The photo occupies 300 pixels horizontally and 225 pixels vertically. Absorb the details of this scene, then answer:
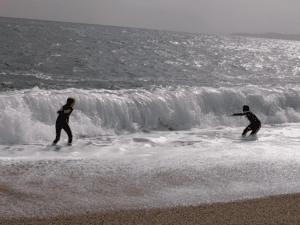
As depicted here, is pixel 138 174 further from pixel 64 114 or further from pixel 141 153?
pixel 64 114

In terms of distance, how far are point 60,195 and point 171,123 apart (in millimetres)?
5955

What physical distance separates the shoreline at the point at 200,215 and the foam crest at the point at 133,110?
4265 mm

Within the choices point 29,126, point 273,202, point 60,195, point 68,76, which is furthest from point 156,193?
point 68,76

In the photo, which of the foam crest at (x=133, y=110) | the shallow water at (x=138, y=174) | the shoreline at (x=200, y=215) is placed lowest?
the shoreline at (x=200, y=215)

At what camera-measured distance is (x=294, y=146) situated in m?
6.62

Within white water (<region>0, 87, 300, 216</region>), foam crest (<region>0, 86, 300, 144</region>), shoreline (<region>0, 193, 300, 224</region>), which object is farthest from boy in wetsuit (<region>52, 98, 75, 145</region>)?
shoreline (<region>0, 193, 300, 224</region>)

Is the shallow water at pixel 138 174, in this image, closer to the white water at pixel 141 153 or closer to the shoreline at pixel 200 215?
the white water at pixel 141 153

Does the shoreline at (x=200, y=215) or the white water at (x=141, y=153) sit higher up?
the white water at (x=141, y=153)

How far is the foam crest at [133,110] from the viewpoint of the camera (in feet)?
24.7

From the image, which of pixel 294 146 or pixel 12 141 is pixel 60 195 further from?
pixel 294 146

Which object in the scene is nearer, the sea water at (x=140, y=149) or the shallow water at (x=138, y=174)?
the shallow water at (x=138, y=174)

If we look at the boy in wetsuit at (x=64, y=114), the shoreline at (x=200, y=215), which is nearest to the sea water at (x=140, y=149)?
the shoreline at (x=200, y=215)

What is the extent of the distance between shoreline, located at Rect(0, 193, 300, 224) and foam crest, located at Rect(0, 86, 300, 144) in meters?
4.27

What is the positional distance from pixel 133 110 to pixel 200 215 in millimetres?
6220
